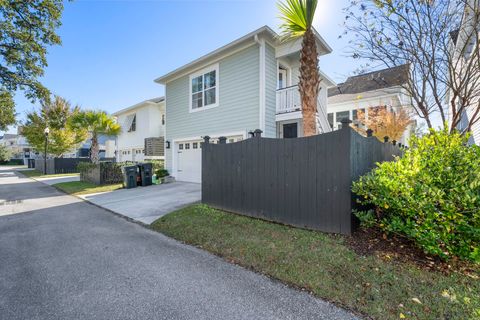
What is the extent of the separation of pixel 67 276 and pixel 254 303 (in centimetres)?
260

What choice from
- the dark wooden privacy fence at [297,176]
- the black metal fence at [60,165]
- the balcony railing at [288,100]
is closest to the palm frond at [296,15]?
the balcony railing at [288,100]

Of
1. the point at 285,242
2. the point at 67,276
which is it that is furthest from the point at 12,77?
the point at 285,242

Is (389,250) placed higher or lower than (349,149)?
lower

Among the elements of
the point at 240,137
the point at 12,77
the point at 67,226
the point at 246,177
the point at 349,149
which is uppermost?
the point at 12,77

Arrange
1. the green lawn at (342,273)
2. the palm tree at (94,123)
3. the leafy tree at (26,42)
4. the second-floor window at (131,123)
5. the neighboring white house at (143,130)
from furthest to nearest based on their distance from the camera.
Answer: the second-floor window at (131,123)
the neighboring white house at (143,130)
the palm tree at (94,123)
the leafy tree at (26,42)
the green lawn at (342,273)

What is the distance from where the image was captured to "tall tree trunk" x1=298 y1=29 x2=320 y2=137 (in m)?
5.98

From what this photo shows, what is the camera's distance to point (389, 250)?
3.45 m

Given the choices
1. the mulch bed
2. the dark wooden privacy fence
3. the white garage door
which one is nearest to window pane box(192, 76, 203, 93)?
the white garage door

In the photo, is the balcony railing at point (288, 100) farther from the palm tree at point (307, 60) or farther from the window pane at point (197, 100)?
the window pane at point (197, 100)

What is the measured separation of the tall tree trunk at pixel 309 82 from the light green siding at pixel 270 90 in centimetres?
296

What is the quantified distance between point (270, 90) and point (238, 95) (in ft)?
4.49

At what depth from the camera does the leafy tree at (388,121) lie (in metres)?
11.5

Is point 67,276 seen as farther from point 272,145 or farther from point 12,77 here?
point 12,77

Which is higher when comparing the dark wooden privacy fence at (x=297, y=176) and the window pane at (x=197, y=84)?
the window pane at (x=197, y=84)
